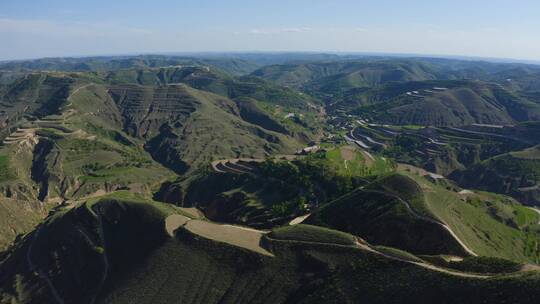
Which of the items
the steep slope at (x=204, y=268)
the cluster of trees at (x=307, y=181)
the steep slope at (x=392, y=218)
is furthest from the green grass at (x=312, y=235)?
the cluster of trees at (x=307, y=181)

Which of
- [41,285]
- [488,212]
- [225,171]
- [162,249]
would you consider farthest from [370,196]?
[41,285]

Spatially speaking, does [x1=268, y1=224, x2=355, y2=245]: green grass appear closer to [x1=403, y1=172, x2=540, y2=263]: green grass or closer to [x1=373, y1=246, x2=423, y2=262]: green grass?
[x1=373, y1=246, x2=423, y2=262]: green grass

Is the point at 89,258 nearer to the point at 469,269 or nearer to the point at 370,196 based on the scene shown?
the point at 370,196

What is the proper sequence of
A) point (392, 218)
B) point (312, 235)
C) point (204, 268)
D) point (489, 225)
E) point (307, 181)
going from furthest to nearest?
point (307, 181) → point (489, 225) → point (392, 218) → point (312, 235) → point (204, 268)

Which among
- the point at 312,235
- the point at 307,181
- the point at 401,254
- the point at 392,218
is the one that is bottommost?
the point at 307,181

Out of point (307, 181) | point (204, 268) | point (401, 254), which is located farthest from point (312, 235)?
point (307, 181)

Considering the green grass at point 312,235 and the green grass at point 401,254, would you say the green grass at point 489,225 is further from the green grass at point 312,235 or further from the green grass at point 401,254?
the green grass at point 312,235

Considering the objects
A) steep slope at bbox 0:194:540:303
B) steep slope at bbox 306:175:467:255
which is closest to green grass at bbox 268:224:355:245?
steep slope at bbox 0:194:540:303

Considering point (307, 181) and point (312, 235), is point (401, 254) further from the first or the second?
point (307, 181)
